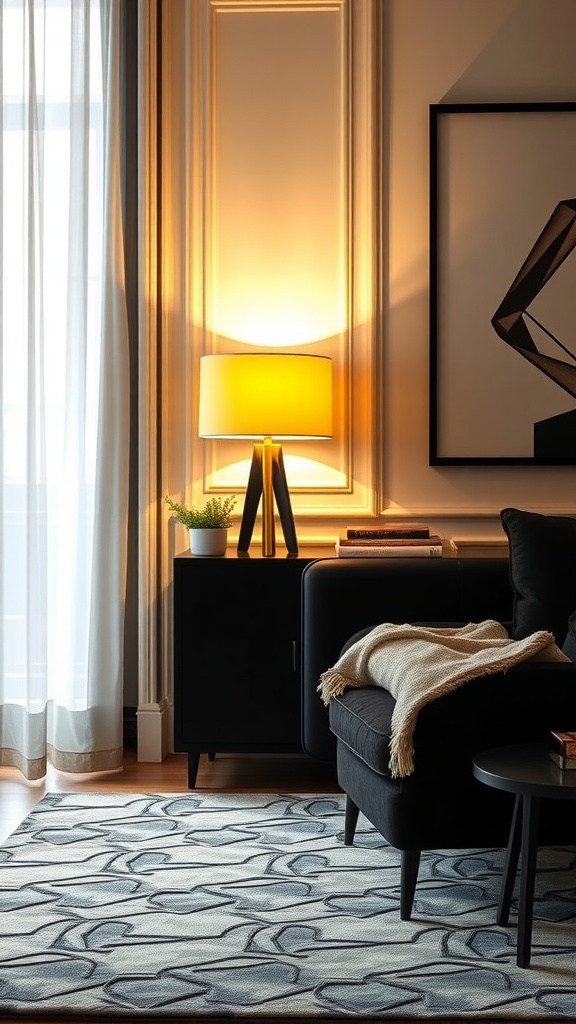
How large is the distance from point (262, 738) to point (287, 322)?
144cm

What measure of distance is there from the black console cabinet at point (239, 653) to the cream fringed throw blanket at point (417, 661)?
0.61 metres

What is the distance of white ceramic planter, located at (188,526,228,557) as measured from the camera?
357 centimetres

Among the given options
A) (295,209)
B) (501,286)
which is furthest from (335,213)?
(501,286)

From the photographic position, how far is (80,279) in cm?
375

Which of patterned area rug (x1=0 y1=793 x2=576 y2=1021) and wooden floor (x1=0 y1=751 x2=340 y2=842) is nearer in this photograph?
patterned area rug (x1=0 y1=793 x2=576 y2=1021)

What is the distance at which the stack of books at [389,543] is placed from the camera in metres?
3.48

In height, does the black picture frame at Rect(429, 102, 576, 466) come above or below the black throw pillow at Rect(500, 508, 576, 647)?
above

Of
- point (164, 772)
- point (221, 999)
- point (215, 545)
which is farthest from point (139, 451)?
point (221, 999)

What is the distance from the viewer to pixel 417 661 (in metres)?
2.53

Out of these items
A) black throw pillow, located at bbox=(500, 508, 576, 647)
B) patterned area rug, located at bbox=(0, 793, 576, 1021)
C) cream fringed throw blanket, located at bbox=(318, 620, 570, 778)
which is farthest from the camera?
black throw pillow, located at bbox=(500, 508, 576, 647)

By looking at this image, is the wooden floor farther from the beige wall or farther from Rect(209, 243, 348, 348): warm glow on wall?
Rect(209, 243, 348, 348): warm glow on wall

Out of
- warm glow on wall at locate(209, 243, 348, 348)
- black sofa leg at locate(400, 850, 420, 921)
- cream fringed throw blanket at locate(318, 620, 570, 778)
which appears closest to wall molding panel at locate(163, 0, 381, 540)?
warm glow on wall at locate(209, 243, 348, 348)

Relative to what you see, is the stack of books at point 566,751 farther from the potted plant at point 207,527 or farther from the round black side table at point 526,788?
the potted plant at point 207,527

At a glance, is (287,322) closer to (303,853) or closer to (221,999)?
(303,853)
